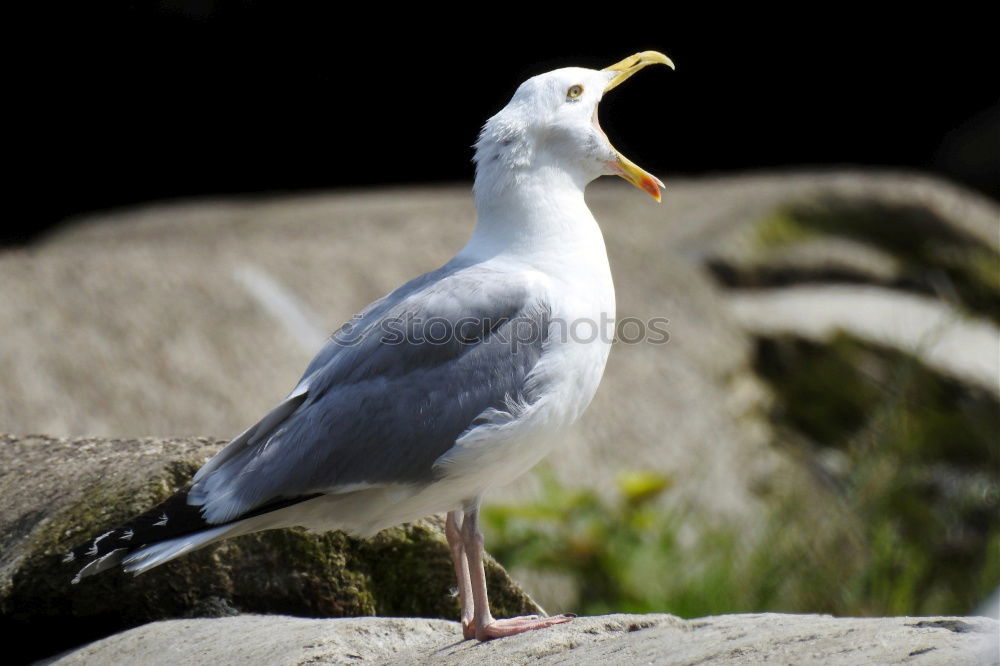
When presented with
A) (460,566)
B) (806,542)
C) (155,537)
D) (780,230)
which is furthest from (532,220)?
(780,230)

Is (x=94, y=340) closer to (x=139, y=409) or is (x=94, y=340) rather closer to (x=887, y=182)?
(x=139, y=409)

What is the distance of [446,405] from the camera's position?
246cm

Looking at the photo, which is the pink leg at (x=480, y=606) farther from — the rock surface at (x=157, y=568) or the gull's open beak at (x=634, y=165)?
the gull's open beak at (x=634, y=165)

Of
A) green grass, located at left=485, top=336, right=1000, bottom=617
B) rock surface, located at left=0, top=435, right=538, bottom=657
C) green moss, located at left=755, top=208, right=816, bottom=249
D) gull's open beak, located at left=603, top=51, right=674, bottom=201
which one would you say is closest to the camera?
rock surface, located at left=0, top=435, right=538, bottom=657

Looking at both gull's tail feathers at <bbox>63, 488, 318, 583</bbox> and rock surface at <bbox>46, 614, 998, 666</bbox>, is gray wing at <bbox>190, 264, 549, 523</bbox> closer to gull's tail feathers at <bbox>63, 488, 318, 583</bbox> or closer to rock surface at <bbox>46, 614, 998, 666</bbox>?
gull's tail feathers at <bbox>63, 488, 318, 583</bbox>

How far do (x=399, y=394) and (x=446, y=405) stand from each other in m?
0.09

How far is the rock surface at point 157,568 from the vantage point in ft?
8.21

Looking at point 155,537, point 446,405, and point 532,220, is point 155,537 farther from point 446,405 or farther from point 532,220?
point 532,220

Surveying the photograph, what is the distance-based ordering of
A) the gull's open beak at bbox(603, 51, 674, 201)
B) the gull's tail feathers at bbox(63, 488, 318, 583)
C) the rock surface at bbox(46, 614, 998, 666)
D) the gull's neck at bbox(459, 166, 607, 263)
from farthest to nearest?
the gull's open beak at bbox(603, 51, 674, 201), the gull's neck at bbox(459, 166, 607, 263), the gull's tail feathers at bbox(63, 488, 318, 583), the rock surface at bbox(46, 614, 998, 666)

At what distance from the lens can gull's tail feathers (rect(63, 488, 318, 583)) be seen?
89.4 inches

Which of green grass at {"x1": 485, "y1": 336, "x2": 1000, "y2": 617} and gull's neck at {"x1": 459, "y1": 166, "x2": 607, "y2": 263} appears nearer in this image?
gull's neck at {"x1": 459, "y1": 166, "x2": 607, "y2": 263}

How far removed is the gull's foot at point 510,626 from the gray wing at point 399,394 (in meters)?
0.29

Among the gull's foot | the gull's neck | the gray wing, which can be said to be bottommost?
the gull's foot

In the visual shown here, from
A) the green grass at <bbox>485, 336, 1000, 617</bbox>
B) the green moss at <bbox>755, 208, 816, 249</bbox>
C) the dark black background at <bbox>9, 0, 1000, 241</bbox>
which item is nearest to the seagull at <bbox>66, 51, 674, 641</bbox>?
the green grass at <bbox>485, 336, 1000, 617</bbox>
